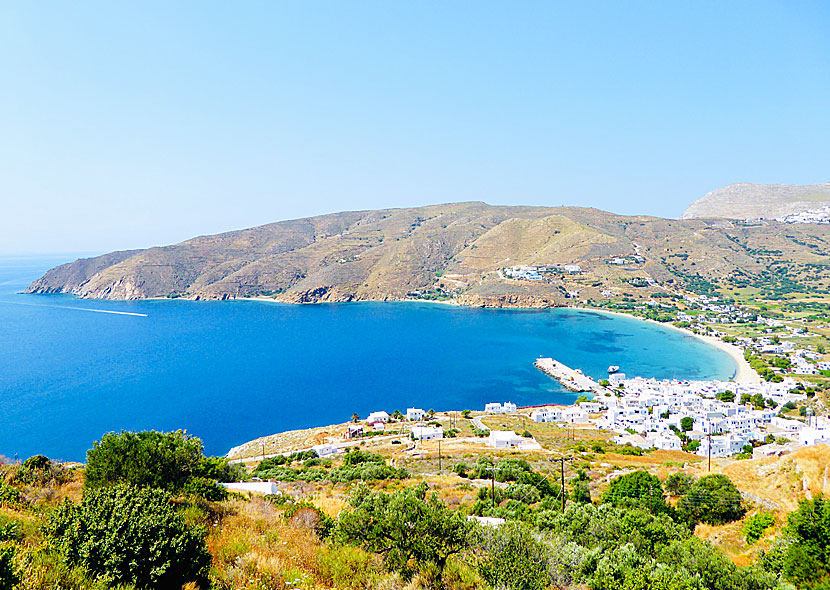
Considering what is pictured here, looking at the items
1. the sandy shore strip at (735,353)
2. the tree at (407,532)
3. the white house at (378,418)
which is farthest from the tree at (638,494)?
the sandy shore strip at (735,353)

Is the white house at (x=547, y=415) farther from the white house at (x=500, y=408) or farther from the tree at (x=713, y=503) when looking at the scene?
the tree at (x=713, y=503)

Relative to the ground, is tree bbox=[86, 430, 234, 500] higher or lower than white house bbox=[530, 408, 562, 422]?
higher

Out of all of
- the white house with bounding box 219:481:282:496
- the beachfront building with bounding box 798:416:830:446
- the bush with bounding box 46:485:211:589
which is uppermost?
the bush with bounding box 46:485:211:589

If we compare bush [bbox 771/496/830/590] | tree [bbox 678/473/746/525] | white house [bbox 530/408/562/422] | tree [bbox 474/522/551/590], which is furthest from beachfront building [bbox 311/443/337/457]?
bush [bbox 771/496/830/590]

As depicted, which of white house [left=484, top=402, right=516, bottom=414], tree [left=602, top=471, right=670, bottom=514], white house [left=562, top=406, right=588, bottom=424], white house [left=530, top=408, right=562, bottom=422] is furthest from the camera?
white house [left=484, top=402, right=516, bottom=414]

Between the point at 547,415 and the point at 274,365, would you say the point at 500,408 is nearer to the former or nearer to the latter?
the point at 547,415

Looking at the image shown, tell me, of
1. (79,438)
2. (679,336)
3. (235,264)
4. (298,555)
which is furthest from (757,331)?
(235,264)

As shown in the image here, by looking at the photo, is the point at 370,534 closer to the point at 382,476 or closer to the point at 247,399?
the point at 382,476

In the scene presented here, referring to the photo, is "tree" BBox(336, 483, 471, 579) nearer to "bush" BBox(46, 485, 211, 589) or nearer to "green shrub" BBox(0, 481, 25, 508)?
"bush" BBox(46, 485, 211, 589)
